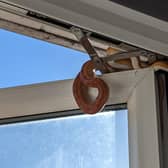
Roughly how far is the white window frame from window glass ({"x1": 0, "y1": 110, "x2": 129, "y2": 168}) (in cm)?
3

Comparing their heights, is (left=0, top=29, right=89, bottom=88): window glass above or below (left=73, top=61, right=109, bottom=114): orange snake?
above

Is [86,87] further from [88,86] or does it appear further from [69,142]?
[69,142]

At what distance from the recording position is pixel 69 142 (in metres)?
1.00

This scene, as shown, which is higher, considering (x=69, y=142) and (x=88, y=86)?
(x=88, y=86)

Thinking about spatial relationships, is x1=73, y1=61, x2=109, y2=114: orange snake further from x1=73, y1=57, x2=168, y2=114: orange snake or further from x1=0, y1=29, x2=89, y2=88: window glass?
x1=0, y1=29, x2=89, y2=88: window glass

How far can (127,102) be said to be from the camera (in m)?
1.01

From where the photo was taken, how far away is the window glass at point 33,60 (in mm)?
1095

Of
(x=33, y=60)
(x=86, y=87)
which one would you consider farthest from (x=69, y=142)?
(x=33, y=60)

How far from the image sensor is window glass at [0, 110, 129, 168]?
0.98 meters

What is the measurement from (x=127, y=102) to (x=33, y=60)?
263 mm

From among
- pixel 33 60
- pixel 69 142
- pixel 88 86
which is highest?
pixel 33 60

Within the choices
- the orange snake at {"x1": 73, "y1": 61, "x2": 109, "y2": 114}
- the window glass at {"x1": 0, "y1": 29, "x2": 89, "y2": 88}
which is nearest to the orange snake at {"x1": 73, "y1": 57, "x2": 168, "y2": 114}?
the orange snake at {"x1": 73, "y1": 61, "x2": 109, "y2": 114}

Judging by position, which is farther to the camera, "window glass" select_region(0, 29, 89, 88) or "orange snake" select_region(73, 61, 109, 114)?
"window glass" select_region(0, 29, 89, 88)

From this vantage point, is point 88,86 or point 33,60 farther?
point 33,60
